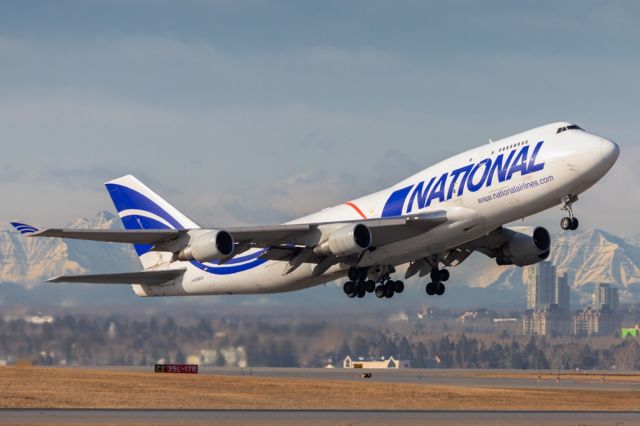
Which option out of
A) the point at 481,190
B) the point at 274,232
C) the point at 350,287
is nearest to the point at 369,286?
the point at 350,287

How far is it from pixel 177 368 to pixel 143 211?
2518 cm

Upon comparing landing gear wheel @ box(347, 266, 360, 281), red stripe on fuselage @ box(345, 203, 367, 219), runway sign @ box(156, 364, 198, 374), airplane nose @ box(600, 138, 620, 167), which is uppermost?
airplane nose @ box(600, 138, 620, 167)

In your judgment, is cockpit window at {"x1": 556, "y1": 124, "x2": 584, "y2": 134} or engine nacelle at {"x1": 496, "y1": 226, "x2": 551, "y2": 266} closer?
cockpit window at {"x1": 556, "y1": 124, "x2": 584, "y2": 134}

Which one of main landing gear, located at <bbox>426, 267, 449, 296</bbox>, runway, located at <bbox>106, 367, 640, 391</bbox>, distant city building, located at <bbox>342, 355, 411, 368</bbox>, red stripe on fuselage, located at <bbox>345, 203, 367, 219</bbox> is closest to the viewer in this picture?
red stripe on fuselage, located at <bbox>345, 203, 367, 219</bbox>

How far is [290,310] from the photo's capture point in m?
85.1

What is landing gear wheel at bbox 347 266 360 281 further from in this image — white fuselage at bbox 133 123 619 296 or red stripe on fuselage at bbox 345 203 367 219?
red stripe on fuselage at bbox 345 203 367 219

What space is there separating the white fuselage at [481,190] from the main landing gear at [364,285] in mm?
704

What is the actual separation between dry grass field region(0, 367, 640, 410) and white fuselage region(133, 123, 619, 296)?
830 centimetres

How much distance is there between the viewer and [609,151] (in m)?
44.0

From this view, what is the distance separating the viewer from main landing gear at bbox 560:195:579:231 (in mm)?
44438

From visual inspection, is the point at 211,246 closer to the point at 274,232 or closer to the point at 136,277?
the point at 274,232

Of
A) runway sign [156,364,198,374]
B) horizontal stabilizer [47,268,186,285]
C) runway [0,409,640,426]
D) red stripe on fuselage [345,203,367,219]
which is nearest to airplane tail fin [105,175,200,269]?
horizontal stabilizer [47,268,186,285]

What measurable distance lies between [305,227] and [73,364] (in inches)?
1445

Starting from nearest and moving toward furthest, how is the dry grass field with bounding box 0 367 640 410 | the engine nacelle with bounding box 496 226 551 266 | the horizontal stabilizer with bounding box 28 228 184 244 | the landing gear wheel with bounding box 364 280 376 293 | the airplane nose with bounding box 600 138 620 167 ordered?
the airplane nose with bounding box 600 138 620 167 → the horizontal stabilizer with bounding box 28 228 184 244 → the landing gear wheel with bounding box 364 280 376 293 → the dry grass field with bounding box 0 367 640 410 → the engine nacelle with bounding box 496 226 551 266
